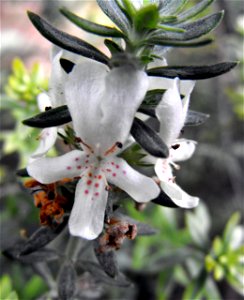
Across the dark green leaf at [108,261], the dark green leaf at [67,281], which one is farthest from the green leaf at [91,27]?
the dark green leaf at [67,281]

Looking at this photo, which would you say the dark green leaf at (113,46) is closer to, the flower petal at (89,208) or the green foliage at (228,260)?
the flower petal at (89,208)

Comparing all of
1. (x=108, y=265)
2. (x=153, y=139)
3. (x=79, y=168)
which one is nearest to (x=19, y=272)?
(x=108, y=265)

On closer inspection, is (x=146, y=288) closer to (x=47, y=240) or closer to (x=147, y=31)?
(x=47, y=240)

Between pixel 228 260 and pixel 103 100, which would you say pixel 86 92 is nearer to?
pixel 103 100

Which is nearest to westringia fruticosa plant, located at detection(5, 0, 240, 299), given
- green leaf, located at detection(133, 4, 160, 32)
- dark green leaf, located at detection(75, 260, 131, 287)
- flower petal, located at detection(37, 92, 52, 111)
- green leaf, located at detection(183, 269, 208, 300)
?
green leaf, located at detection(133, 4, 160, 32)

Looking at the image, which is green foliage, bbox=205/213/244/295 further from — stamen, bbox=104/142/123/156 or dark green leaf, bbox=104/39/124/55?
dark green leaf, bbox=104/39/124/55

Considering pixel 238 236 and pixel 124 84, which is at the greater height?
pixel 124 84
